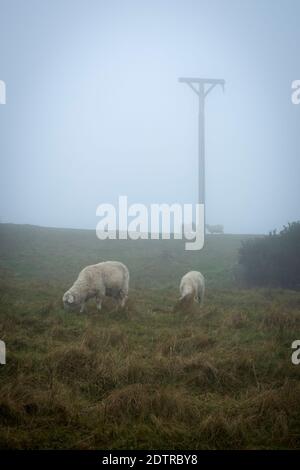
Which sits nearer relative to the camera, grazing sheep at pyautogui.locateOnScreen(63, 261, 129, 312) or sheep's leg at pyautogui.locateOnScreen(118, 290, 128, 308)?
grazing sheep at pyautogui.locateOnScreen(63, 261, 129, 312)

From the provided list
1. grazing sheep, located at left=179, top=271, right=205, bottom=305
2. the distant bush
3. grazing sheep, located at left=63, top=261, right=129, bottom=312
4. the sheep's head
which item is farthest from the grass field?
the distant bush

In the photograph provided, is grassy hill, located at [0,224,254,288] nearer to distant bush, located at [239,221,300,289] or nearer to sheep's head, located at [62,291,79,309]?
distant bush, located at [239,221,300,289]

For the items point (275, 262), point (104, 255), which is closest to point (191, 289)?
point (275, 262)

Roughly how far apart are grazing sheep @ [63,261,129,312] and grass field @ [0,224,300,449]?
54cm

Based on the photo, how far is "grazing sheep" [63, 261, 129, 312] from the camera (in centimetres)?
1308

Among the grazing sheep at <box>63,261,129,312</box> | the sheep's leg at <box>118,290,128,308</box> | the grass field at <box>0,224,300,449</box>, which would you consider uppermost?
the grazing sheep at <box>63,261,129,312</box>

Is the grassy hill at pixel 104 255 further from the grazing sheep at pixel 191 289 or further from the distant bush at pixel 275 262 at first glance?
the grazing sheep at pixel 191 289

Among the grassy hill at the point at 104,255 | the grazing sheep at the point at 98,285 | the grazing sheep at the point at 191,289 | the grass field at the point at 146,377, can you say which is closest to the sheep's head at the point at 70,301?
the grazing sheep at the point at 98,285

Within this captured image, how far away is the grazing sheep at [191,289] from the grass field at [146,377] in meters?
0.78

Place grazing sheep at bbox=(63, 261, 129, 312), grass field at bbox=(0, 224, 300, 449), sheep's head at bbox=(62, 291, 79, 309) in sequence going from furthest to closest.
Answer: grazing sheep at bbox=(63, 261, 129, 312) < sheep's head at bbox=(62, 291, 79, 309) < grass field at bbox=(0, 224, 300, 449)

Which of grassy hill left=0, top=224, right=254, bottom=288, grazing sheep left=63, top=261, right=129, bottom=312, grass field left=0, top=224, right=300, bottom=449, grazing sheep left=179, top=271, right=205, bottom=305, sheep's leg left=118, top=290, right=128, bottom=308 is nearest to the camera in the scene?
grass field left=0, top=224, right=300, bottom=449

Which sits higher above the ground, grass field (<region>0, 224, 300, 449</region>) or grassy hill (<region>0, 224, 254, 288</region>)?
grassy hill (<region>0, 224, 254, 288</region>)

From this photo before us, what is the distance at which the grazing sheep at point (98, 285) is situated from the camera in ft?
42.9
